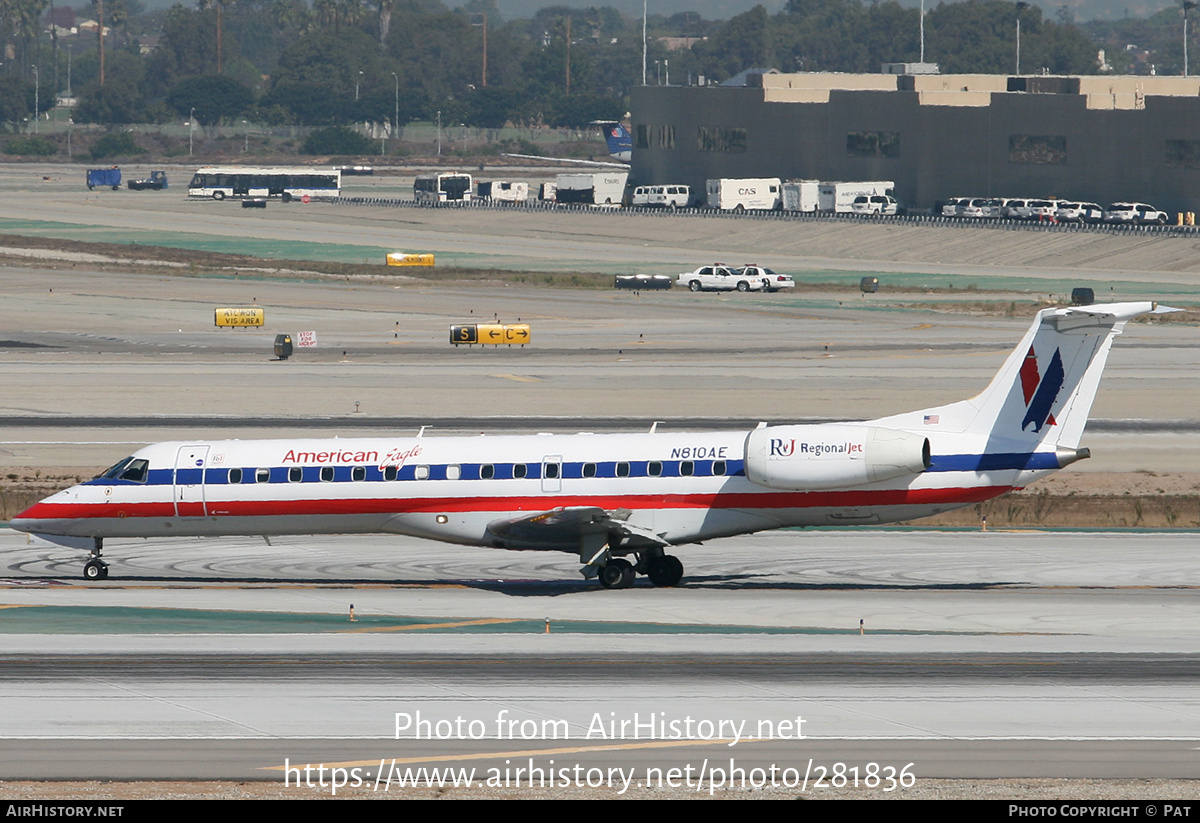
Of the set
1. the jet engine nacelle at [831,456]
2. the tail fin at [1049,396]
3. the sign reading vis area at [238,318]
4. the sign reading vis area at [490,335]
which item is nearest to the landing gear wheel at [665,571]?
the jet engine nacelle at [831,456]

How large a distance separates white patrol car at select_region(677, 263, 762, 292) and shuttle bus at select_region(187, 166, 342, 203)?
91.8m

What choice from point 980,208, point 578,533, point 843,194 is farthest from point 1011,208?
point 578,533

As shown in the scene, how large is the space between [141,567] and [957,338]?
160 feet

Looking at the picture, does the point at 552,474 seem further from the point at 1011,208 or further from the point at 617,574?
the point at 1011,208

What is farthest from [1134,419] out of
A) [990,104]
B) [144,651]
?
[990,104]

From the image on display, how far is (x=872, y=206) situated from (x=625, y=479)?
112650 mm

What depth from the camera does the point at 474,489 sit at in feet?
111

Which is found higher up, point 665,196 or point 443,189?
point 443,189

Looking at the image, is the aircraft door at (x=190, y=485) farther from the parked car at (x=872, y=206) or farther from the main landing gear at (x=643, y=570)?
the parked car at (x=872, y=206)

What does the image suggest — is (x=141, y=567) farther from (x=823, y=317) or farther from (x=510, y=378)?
(x=823, y=317)

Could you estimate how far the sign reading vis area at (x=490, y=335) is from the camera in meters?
74.9

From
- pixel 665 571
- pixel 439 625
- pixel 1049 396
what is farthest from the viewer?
pixel 665 571

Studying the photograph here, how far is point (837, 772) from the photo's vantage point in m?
21.0
